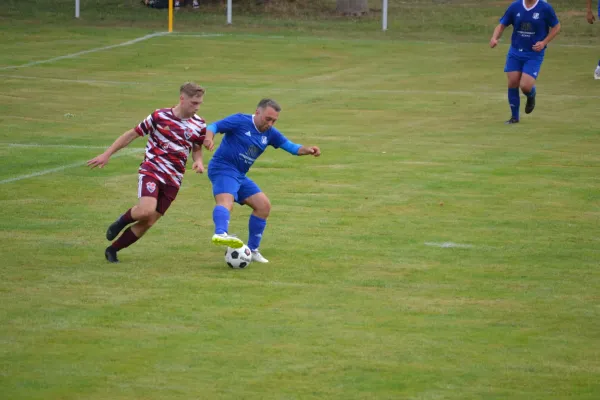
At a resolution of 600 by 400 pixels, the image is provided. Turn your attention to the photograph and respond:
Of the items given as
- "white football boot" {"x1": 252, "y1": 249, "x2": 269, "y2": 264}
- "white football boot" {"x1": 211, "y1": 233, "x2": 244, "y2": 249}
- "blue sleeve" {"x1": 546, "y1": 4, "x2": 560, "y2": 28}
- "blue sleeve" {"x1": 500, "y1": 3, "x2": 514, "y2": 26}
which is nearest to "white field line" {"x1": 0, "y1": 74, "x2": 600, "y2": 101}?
"blue sleeve" {"x1": 500, "y1": 3, "x2": 514, "y2": 26}

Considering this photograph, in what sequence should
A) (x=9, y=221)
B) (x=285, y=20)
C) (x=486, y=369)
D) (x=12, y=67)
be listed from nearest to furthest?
(x=486, y=369) < (x=9, y=221) < (x=12, y=67) < (x=285, y=20)

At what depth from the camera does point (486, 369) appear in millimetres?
7398

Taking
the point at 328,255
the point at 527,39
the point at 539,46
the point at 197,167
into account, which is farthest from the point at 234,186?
the point at 527,39

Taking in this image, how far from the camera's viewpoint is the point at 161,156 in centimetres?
1045

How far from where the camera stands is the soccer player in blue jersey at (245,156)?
34.4ft

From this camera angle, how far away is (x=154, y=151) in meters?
10.5

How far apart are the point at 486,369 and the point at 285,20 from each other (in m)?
30.6

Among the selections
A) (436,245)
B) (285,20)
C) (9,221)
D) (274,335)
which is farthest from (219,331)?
(285,20)

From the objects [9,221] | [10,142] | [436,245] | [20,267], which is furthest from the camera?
[10,142]

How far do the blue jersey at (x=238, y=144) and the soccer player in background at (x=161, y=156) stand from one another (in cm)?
25

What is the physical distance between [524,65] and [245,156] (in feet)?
34.9

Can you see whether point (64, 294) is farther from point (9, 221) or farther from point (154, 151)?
point (9, 221)

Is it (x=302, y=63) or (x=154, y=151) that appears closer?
(x=154, y=151)

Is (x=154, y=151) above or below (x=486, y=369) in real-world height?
above
